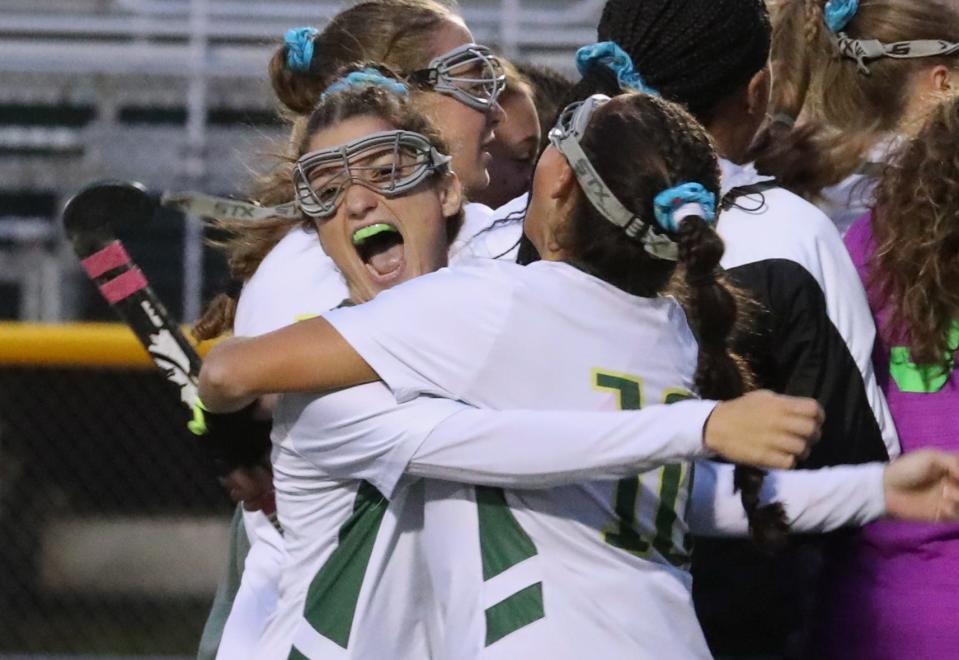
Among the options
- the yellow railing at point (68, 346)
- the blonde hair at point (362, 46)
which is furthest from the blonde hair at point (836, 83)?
the yellow railing at point (68, 346)

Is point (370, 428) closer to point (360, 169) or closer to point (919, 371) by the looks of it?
point (360, 169)

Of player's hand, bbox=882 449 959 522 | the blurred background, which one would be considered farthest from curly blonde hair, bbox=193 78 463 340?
the blurred background

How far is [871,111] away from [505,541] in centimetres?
130

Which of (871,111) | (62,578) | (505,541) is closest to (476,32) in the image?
(62,578)

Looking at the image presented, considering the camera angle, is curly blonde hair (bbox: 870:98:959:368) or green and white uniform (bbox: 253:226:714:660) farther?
curly blonde hair (bbox: 870:98:959:368)

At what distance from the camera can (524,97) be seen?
3227mm

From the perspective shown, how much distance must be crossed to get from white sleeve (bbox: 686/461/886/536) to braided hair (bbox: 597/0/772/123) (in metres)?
0.64

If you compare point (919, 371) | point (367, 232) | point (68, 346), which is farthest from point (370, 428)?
point (68, 346)

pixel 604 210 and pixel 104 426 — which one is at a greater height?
pixel 604 210

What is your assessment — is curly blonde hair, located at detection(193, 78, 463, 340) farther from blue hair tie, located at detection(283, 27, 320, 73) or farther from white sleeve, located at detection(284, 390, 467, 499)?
white sleeve, located at detection(284, 390, 467, 499)

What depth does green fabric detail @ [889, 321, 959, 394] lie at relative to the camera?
8.34 ft

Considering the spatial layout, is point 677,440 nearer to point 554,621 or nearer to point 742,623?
point 554,621

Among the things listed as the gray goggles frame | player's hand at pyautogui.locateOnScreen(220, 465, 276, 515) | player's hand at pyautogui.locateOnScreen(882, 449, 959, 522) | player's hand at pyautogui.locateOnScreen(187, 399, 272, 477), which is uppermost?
the gray goggles frame

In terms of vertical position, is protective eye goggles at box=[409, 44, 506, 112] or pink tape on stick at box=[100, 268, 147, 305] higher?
protective eye goggles at box=[409, 44, 506, 112]
